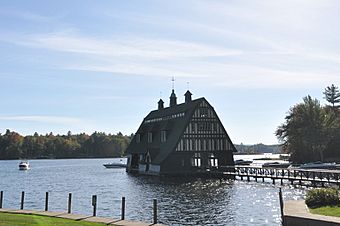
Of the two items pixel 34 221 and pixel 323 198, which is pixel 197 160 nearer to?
pixel 323 198

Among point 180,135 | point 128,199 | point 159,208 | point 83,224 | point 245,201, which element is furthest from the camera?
point 180,135

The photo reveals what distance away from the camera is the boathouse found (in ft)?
223

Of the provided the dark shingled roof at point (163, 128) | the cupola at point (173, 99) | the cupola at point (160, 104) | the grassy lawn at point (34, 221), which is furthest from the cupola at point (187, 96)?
the grassy lawn at point (34, 221)

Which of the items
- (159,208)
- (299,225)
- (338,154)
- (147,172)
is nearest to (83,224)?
(299,225)

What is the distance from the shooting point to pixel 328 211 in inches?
685

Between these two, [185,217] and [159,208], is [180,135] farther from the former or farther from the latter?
[185,217]

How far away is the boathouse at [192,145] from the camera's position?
223ft

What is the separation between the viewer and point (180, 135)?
68.1 metres

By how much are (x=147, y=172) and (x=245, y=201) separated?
4179 cm

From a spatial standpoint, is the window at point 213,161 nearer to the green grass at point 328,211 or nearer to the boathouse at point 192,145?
the boathouse at point 192,145

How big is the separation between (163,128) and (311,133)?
28.0 meters

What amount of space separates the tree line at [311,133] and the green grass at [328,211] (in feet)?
198

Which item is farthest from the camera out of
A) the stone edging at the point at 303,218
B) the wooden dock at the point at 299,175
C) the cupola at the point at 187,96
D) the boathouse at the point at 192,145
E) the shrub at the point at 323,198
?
the cupola at the point at 187,96

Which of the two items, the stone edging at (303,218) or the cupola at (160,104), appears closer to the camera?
the stone edging at (303,218)
